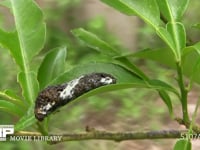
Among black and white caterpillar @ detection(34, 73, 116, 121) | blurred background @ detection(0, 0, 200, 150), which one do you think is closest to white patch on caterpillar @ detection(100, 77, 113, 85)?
black and white caterpillar @ detection(34, 73, 116, 121)

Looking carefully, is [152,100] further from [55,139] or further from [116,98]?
[55,139]

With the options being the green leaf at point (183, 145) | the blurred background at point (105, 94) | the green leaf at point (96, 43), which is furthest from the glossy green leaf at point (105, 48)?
the blurred background at point (105, 94)

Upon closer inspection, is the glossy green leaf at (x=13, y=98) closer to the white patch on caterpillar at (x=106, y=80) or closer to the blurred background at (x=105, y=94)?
the white patch on caterpillar at (x=106, y=80)

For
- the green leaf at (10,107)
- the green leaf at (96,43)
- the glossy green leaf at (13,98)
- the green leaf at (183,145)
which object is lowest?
the green leaf at (183,145)

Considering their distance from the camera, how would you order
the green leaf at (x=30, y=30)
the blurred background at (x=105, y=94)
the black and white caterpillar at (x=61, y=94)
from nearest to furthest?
the black and white caterpillar at (x=61, y=94)
the green leaf at (x=30, y=30)
the blurred background at (x=105, y=94)

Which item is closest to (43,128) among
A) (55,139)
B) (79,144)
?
(55,139)

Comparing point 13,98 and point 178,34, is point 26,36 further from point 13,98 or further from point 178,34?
point 178,34

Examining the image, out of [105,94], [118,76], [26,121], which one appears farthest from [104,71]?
[105,94]
